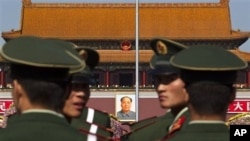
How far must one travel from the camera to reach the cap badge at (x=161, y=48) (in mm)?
5164

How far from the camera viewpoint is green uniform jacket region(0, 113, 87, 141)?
11.0ft

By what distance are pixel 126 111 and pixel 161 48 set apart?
86.5 feet

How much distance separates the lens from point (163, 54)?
521 centimetres

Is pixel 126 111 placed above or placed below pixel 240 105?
above

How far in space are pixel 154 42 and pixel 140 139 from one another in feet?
1.87

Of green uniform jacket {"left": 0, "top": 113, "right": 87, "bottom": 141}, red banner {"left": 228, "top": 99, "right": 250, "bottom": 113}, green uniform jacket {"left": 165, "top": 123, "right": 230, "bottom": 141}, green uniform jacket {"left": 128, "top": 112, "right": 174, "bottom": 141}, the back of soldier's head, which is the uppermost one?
the back of soldier's head

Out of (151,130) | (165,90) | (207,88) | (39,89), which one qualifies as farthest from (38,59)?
(151,130)

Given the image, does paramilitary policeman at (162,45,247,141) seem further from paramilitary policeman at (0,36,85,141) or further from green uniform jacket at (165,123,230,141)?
paramilitary policeman at (0,36,85,141)

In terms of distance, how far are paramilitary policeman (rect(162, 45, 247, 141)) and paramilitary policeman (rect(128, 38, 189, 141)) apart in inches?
41.3

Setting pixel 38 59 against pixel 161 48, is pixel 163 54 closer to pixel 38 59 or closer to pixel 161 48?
pixel 161 48

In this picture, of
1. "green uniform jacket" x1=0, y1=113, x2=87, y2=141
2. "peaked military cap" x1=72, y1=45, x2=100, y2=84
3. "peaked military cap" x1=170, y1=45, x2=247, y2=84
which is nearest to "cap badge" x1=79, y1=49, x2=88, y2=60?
"peaked military cap" x1=72, y1=45, x2=100, y2=84

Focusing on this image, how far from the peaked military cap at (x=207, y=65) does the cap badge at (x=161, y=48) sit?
130 centimetres

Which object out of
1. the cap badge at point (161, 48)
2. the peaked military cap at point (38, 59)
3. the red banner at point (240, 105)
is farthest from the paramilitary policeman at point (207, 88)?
the red banner at point (240, 105)

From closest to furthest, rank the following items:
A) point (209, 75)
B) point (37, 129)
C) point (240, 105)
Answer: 1. point (37, 129)
2. point (209, 75)
3. point (240, 105)
